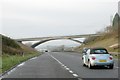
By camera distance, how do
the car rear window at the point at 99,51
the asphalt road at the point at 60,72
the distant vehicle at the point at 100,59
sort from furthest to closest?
the car rear window at the point at 99,51, the distant vehicle at the point at 100,59, the asphalt road at the point at 60,72

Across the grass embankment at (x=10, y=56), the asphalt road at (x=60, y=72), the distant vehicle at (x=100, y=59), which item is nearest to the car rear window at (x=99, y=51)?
the distant vehicle at (x=100, y=59)

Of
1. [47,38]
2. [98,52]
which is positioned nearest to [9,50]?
[98,52]

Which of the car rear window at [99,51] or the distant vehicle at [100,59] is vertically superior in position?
the car rear window at [99,51]

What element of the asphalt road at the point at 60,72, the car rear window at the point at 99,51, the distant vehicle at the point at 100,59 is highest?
the car rear window at the point at 99,51

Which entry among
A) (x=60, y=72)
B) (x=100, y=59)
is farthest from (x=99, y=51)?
(x=60, y=72)

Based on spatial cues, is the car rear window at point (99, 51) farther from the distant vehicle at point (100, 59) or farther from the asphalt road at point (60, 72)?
the asphalt road at point (60, 72)

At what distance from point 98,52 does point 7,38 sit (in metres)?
57.9

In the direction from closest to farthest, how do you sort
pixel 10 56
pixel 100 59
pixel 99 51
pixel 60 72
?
pixel 60 72
pixel 100 59
pixel 99 51
pixel 10 56

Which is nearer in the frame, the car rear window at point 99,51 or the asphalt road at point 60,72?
the asphalt road at point 60,72

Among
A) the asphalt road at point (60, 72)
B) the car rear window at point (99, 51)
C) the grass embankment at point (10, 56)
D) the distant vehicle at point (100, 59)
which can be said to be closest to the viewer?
the asphalt road at point (60, 72)

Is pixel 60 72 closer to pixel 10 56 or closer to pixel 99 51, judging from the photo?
pixel 99 51

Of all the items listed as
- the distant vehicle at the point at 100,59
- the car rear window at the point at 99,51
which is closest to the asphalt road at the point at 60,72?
the distant vehicle at the point at 100,59

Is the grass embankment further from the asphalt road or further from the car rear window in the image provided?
the car rear window

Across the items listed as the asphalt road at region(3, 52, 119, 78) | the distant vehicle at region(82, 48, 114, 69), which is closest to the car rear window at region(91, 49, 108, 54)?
the distant vehicle at region(82, 48, 114, 69)
